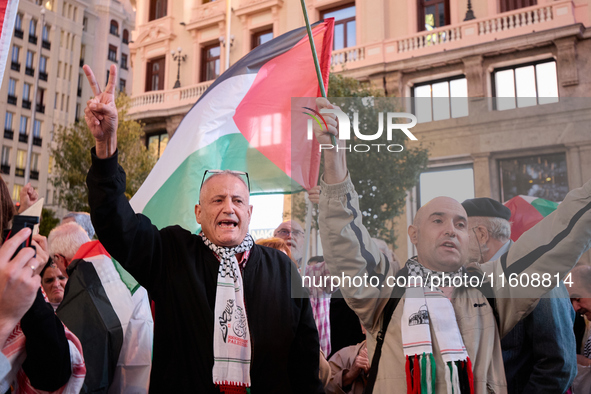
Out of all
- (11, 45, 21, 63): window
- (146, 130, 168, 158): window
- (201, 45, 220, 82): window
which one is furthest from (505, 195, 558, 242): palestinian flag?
(11, 45, 21, 63): window

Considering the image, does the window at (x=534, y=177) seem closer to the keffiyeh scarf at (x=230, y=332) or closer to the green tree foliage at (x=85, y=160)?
the keffiyeh scarf at (x=230, y=332)

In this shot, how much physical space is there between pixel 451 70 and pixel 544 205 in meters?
13.3

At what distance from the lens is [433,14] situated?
52.9ft

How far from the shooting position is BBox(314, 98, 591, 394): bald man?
7.39 feet

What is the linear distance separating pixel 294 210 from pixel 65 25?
42.2 metres

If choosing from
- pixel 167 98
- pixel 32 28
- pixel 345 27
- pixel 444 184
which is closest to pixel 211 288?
pixel 444 184

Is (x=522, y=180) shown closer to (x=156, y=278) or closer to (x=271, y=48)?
(x=156, y=278)

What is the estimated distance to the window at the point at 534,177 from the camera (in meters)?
2.35

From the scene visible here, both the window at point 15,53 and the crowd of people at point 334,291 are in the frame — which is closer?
the crowd of people at point 334,291

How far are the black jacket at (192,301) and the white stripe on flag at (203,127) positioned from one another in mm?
1515

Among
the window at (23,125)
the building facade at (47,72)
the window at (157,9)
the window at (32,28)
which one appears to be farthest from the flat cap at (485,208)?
the window at (32,28)

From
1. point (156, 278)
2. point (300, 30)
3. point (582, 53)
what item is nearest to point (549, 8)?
point (582, 53)

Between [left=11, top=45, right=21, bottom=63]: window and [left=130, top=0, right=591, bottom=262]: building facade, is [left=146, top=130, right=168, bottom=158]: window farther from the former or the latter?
[left=11, top=45, right=21, bottom=63]: window

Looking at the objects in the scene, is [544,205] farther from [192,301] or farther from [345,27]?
[345,27]
